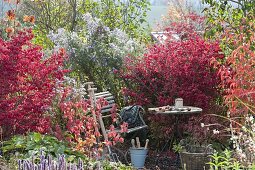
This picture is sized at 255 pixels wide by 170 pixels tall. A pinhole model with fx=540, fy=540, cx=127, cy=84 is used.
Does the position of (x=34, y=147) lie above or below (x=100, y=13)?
below

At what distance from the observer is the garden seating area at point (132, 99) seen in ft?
19.6

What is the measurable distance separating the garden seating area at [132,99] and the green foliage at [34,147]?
11 mm

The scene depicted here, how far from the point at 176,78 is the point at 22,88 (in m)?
2.37

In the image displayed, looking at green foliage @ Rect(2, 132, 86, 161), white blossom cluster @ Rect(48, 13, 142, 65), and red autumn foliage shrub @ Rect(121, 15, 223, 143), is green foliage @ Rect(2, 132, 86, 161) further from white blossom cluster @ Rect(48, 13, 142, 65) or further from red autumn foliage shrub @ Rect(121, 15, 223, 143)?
white blossom cluster @ Rect(48, 13, 142, 65)

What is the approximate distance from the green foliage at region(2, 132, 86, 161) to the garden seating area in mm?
11

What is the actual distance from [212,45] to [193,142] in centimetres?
169

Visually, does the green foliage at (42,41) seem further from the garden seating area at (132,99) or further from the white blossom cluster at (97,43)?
the white blossom cluster at (97,43)

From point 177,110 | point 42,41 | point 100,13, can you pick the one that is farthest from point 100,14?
point 177,110

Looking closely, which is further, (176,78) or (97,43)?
(97,43)

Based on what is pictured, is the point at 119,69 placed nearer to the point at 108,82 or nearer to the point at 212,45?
the point at 108,82

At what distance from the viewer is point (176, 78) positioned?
775 cm

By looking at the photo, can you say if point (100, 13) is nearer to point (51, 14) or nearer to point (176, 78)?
point (51, 14)

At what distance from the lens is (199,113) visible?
7.77 m

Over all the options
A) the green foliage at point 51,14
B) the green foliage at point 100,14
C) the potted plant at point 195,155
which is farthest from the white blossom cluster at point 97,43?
the green foliage at point 51,14
